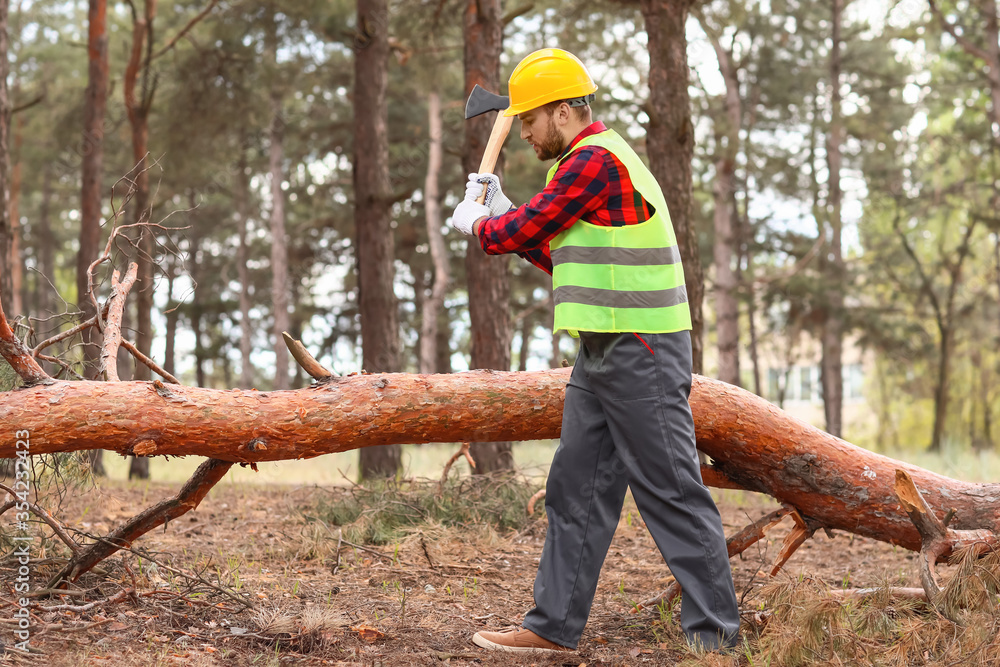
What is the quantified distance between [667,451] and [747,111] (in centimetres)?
1636

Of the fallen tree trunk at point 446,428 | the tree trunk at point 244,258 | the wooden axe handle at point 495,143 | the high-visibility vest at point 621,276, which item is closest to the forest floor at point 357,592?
the fallen tree trunk at point 446,428

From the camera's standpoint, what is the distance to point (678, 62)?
630 cm

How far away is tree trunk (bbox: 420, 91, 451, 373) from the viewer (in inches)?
627

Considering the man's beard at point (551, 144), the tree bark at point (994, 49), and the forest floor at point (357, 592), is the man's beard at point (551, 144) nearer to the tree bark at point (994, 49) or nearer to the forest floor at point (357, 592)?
the forest floor at point (357, 592)

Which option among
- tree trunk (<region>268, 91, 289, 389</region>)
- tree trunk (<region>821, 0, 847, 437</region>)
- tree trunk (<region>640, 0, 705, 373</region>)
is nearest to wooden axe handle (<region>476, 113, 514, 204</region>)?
tree trunk (<region>640, 0, 705, 373</region>)

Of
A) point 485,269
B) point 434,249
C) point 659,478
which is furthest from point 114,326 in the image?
point 434,249

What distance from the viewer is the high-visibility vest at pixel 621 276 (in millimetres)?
2811

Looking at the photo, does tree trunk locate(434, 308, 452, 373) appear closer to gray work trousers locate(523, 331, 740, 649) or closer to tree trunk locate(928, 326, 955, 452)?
tree trunk locate(928, 326, 955, 452)

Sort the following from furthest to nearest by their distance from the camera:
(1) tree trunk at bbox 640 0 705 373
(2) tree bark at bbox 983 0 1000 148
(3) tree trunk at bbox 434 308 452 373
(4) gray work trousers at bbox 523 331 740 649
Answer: (3) tree trunk at bbox 434 308 452 373 → (2) tree bark at bbox 983 0 1000 148 → (1) tree trunk at bbox 640 0 705 373 → (4) gray work trousers at bbox 523 331 740 649

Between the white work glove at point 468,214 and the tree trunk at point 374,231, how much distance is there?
16.8ft

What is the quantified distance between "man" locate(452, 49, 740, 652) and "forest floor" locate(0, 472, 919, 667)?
0.78 ft

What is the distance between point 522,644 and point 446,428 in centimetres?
90

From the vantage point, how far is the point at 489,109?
3.14m

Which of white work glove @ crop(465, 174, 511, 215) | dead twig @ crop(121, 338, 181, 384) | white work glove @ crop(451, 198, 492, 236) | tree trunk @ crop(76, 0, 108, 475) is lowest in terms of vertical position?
dead twig @ crop(121, 338, 181, 384)
